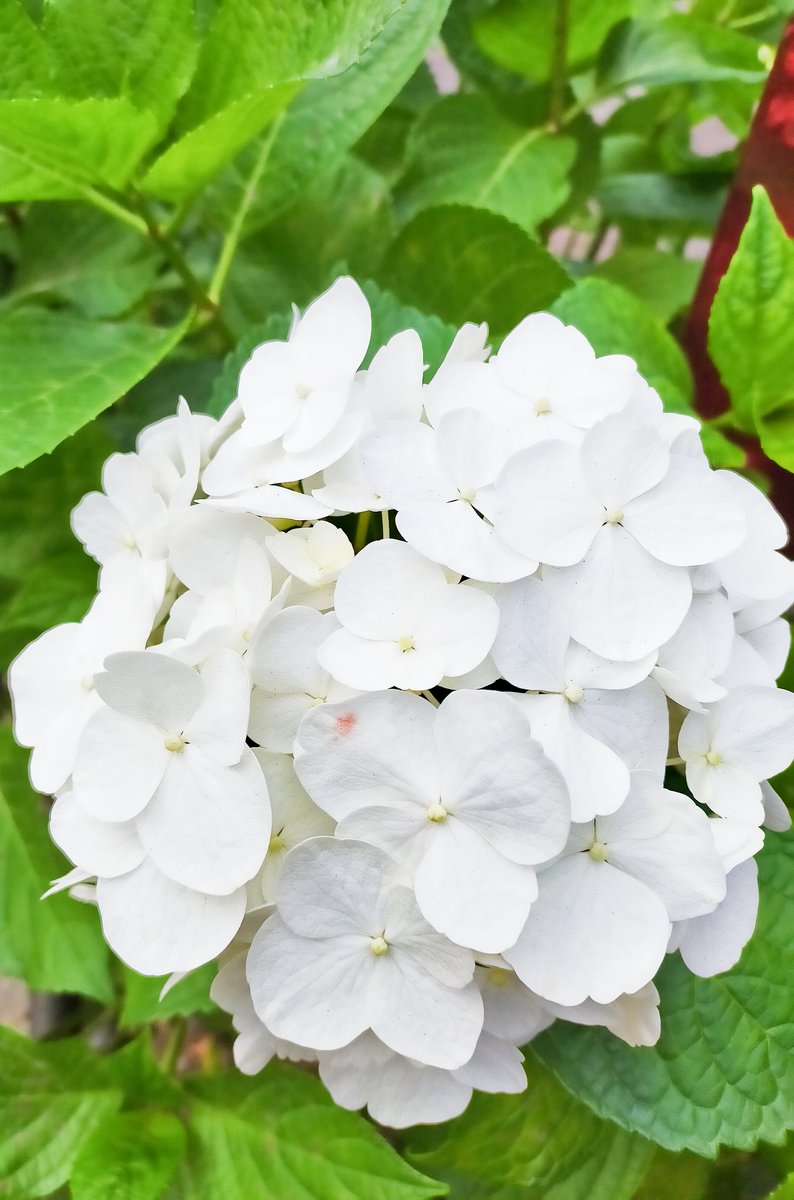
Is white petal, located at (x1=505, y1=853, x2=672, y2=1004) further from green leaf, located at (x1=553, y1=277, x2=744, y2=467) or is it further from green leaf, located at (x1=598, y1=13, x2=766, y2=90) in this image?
green leaf, located at (x1=598, y1=13, x2=766, y2=90)

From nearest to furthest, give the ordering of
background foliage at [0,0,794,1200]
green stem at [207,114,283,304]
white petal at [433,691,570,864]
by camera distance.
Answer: white petal at [433,691,570,864], background foliage at [0,0,794,1200], green stem at [207,114,283,304]

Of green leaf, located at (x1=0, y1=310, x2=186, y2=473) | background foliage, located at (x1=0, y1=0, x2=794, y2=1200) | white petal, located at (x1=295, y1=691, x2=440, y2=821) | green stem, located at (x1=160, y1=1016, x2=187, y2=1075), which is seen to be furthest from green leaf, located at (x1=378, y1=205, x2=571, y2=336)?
green stem, located at (x1=160, y1=1016, x2=187, y2=1075)

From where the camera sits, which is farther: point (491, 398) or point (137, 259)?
point (137, 259)

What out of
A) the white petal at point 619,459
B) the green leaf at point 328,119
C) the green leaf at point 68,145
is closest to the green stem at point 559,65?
the green leaf at point 328,119

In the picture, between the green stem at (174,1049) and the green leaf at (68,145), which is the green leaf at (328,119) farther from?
the green stem at (174,1049)

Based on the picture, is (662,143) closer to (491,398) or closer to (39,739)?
(491,398)

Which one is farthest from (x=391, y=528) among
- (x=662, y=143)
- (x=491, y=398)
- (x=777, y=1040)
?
(x=662, y=143)
